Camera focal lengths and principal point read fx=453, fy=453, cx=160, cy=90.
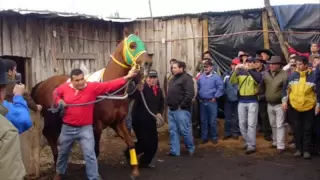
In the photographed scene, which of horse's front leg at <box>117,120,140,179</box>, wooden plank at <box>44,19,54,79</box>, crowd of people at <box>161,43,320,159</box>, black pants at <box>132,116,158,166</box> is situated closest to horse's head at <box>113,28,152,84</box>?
horse's front leg at <box>117,120,140,179</box>

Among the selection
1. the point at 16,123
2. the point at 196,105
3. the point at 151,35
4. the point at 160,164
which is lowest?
the point at 160,164

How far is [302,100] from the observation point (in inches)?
325

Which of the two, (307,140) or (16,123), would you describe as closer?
(16,123)

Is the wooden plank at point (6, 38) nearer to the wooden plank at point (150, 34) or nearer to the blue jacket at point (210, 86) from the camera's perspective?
the wooden plank at point (150, 34)

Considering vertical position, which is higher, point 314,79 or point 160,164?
point 314,79

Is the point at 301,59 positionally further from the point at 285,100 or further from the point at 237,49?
the point at 237,49

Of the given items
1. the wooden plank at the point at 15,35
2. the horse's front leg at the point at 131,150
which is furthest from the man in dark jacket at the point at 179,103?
the wooden plank at the point at 15,35

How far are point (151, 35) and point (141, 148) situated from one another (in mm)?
5343

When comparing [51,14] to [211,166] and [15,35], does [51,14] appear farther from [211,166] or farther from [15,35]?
[211,166]

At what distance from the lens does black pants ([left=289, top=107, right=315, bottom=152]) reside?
8359 millimetres

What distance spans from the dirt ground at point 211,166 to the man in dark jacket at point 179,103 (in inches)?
15.8

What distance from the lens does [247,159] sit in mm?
8703

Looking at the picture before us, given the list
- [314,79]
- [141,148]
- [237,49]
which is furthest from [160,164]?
[237,49]

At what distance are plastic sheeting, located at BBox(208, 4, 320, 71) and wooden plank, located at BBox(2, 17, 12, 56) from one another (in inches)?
200
